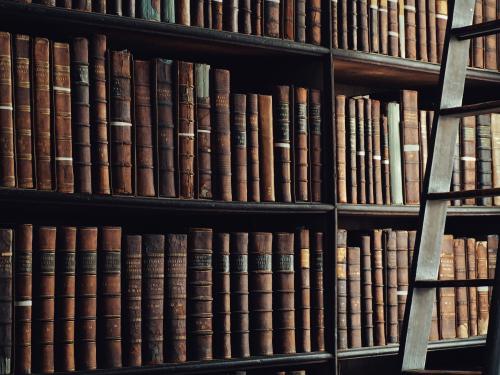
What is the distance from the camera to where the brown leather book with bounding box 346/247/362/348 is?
2.48m

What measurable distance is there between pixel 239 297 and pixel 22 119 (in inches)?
26.5

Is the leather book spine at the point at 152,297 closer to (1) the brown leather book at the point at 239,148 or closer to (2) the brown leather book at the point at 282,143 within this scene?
(1) the brown leather book at the point at 239,148

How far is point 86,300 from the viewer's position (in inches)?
82.2

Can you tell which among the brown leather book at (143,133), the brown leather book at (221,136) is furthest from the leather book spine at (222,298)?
the brown leather book at (143,133)

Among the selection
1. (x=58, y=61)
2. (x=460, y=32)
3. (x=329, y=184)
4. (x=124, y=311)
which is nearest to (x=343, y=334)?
(x=329, y=184)

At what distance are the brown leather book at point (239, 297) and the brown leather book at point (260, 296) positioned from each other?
1.0 inches

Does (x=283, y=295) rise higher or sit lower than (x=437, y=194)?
lower

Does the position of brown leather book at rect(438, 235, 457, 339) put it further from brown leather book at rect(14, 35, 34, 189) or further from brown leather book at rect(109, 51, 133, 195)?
brown leather book at rect(14, 35, 34, 189)

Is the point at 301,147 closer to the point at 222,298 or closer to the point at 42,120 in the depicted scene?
the point at 222,298

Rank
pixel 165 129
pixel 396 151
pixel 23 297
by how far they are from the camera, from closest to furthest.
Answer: pixel 23 297, pixel 165 129, pixel 396 151

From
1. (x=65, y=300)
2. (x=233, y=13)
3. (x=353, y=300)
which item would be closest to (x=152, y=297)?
(x=65, y=300)

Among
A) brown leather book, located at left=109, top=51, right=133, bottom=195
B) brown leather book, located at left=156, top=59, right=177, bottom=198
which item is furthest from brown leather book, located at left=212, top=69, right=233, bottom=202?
brown leather book, located at left=109, top=51, right=133, bottom=195

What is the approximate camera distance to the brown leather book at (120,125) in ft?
7.06

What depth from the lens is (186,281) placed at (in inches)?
88.3
